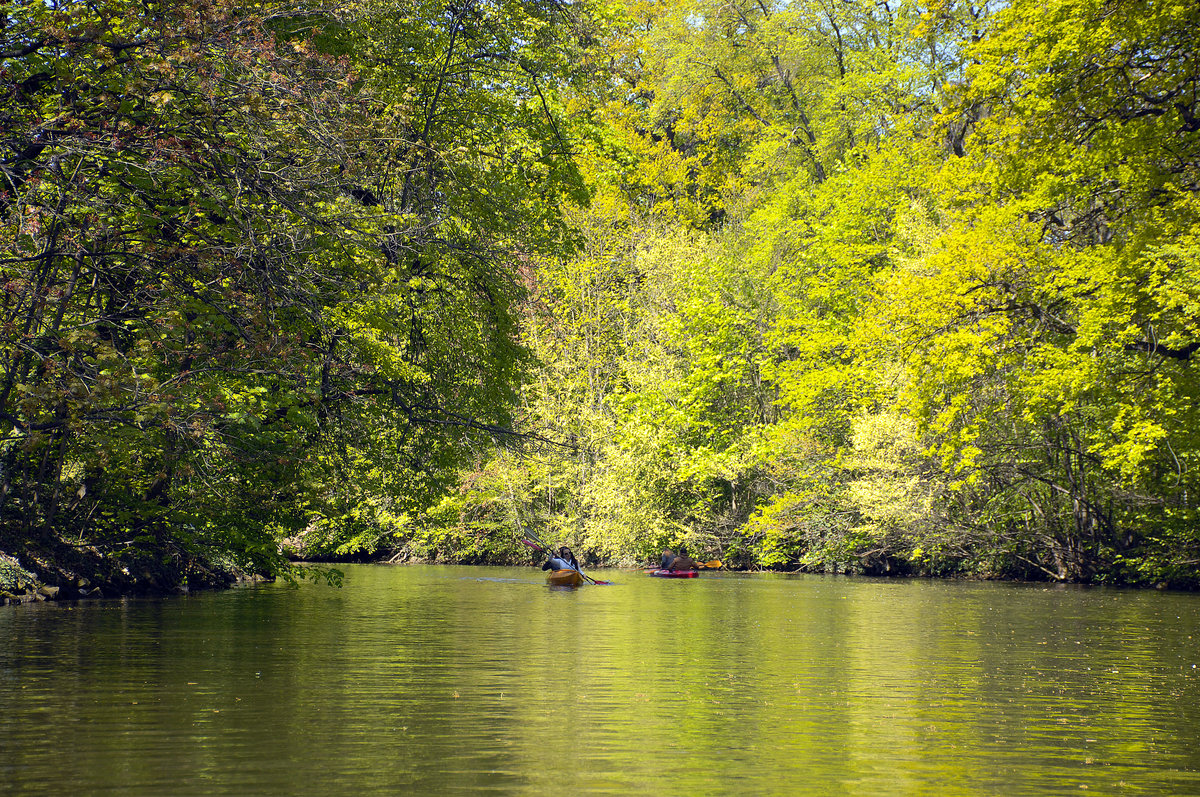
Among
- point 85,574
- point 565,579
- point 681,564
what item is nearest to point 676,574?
point 681,564

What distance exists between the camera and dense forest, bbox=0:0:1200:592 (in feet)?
37.4

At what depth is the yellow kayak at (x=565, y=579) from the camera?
29828 mm

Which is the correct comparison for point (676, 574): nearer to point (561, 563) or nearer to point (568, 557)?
point (568, 557)

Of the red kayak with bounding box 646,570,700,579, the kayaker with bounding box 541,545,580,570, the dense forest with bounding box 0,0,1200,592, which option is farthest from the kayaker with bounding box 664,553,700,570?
the kayaker with bounding box 541,545,580,570

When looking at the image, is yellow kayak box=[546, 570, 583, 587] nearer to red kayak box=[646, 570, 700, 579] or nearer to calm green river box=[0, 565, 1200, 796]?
red kayak box=[646, 570, 700, 579]

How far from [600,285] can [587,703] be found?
34.2 meters

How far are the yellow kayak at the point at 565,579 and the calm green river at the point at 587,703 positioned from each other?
395 inches

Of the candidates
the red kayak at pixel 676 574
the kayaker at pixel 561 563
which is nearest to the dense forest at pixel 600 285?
the red kayak at pixel 676 574

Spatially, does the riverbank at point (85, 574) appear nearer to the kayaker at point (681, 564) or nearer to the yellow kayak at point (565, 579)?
the yellow kayak at point (565, 579)

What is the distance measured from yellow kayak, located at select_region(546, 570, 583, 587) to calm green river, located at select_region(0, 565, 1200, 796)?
32.9 ft

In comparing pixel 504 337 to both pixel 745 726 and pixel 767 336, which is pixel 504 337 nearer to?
pixel 745 726

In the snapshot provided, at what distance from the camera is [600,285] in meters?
43.5

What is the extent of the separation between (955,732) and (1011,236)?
62.2ft

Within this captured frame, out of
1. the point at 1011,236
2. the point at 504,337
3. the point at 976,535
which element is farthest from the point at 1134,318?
the point at 504,337
